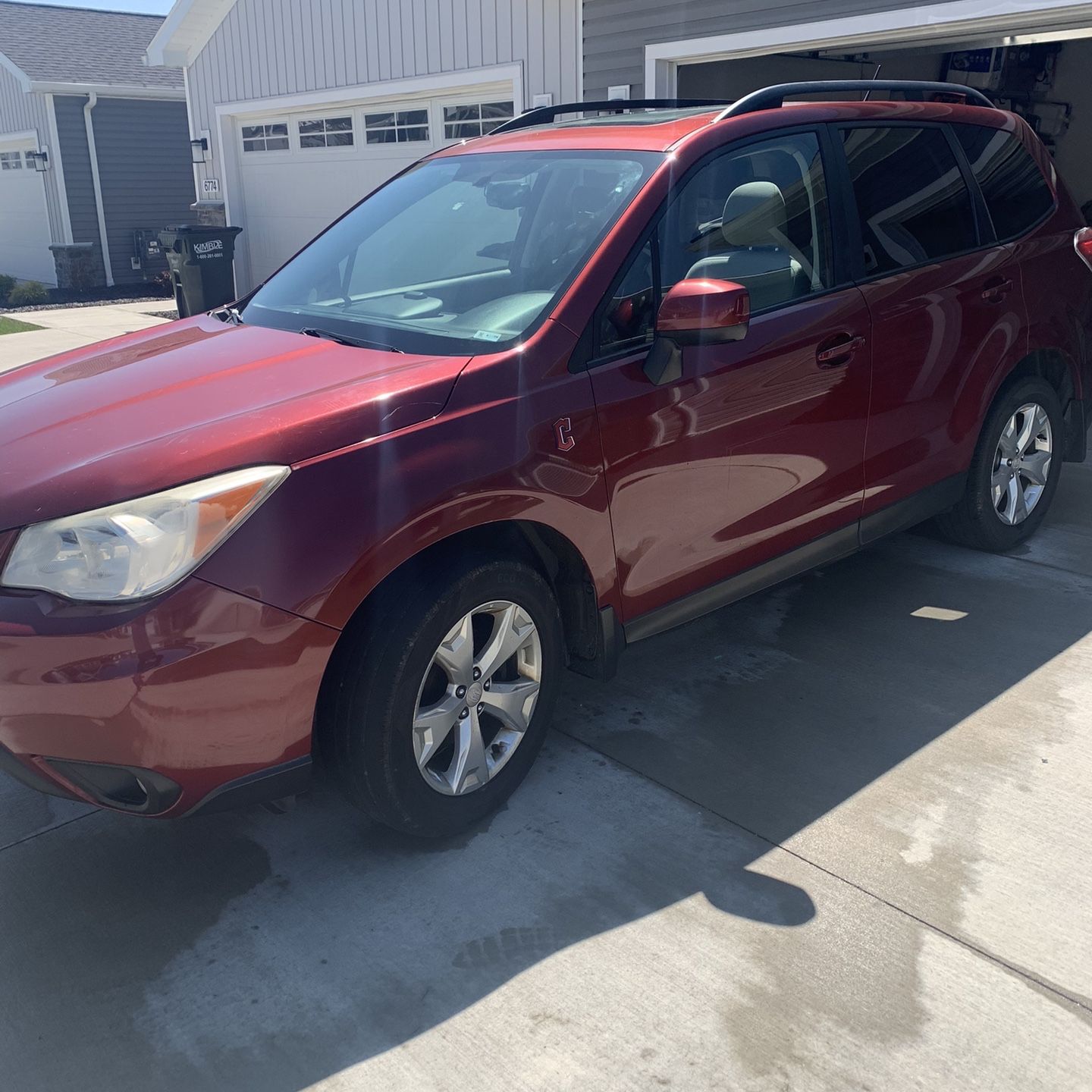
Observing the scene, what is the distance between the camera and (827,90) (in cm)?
405

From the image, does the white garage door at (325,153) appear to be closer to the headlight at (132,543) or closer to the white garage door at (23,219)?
the white garage door at (23,219)

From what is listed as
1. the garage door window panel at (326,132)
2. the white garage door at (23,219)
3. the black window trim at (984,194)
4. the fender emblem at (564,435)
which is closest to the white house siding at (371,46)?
the garage door window panel at (326,132)

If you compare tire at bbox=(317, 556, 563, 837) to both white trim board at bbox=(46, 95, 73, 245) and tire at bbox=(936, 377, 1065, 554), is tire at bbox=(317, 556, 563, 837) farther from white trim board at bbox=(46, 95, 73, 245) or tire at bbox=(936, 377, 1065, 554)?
white trim board at bbox=(46, 95, 73, 245)

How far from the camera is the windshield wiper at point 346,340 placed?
3.07 meters

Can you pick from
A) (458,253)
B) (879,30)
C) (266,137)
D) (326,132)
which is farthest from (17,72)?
(458,253)

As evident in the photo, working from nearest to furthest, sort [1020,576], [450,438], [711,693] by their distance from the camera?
[450,438] → [711,693] → [1020,576]

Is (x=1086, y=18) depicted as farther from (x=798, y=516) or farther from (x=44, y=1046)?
(x=44, y=1046)

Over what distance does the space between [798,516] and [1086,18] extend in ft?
13.8

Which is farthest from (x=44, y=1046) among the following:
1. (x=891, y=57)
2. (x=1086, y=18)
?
(x=891, y=57)

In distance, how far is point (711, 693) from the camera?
12.7 ft

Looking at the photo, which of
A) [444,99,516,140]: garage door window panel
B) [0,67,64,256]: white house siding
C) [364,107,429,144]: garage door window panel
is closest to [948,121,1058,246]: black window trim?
[444,99,516,140]: garage door window panel

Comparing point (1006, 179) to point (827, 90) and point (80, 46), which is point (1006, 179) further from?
point (80, 46)

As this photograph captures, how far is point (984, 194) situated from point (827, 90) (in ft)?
2.94

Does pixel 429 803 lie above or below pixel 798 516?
below
